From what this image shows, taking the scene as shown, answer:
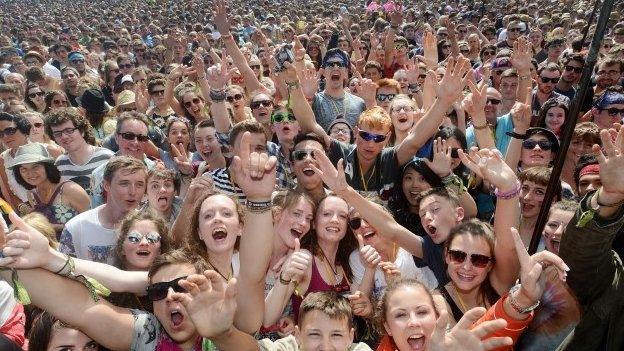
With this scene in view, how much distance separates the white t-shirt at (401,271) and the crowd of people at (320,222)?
12mm

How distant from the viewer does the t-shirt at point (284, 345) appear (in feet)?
7.71

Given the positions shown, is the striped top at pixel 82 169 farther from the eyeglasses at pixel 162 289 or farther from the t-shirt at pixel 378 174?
the eyeglasses at pixel 162 289

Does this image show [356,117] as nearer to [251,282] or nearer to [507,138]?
[507,138]

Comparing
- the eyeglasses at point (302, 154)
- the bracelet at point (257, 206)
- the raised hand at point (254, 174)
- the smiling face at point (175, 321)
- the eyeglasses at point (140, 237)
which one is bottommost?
the smiling face at point (175, 321)

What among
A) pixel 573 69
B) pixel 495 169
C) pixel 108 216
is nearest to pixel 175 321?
pixel 108 216

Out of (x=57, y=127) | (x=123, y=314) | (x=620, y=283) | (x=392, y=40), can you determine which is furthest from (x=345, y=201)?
(x=392, y=40)

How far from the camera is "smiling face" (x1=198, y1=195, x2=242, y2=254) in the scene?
2.97 meters

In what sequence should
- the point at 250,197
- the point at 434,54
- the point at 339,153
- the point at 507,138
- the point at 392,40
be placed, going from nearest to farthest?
the point at 250,197, the point at 339,153, the point at 507,138, the point at 434,54, the point at 392,40

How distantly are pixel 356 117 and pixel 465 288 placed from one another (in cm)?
292

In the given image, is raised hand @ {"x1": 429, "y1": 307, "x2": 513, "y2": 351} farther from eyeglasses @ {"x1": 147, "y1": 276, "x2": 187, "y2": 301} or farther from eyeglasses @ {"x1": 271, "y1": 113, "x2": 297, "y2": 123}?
eyeglasses @ {"x1": 271, "y1": 113, "x2": 297, "y2": 123}

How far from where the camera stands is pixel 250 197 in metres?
2.36

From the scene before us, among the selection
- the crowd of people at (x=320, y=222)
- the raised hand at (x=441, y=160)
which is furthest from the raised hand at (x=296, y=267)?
the raised hand at (x=441, y=160)

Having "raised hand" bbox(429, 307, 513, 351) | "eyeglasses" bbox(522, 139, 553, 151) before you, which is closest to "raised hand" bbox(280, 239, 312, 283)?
"raised hand" bbox(429, 307, 513, 351)

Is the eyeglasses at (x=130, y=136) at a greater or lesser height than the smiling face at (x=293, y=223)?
greater
